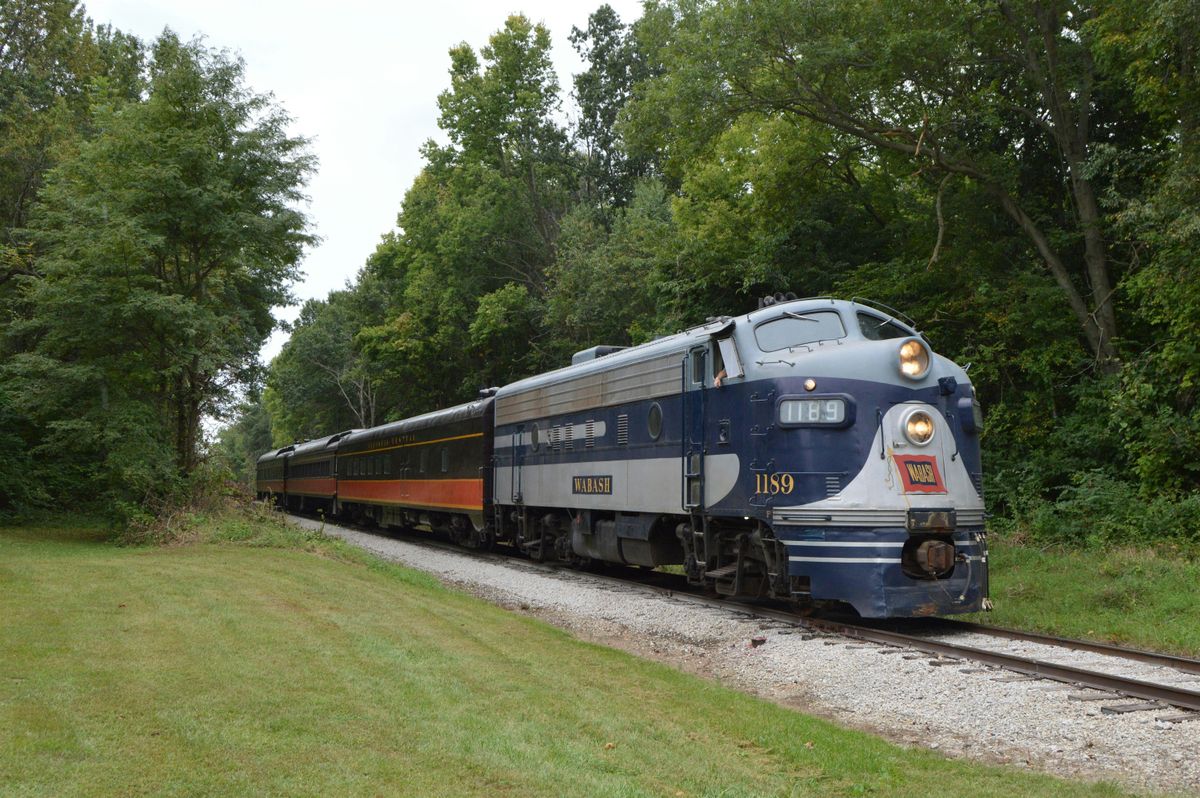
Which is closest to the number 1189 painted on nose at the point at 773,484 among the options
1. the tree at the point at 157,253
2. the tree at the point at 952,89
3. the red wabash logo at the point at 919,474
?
the red wabash logo at the point at 919,474

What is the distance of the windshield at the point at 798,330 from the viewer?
1207 cm

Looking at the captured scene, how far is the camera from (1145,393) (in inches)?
671

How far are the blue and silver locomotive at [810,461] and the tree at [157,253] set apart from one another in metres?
11.7

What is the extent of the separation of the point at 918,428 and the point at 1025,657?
2.82m

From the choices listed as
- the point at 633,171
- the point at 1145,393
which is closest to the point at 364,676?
the point at 1145,393

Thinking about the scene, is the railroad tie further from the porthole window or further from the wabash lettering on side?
the wabash lettering on side

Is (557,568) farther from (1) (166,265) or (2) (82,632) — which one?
(1) (166,265)

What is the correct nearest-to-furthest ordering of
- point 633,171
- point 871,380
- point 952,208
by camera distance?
point 871,380
point 952,208
point 633,171

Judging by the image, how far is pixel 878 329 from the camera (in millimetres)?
12523

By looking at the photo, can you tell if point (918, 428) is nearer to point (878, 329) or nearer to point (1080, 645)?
point (878, 329)

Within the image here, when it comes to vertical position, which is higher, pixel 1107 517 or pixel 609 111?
pixel 609 111

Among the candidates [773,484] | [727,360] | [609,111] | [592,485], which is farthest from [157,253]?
[609,111]

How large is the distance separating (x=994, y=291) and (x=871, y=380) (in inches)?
421

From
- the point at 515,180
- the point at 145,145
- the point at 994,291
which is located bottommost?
the point at 994,291
